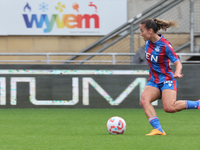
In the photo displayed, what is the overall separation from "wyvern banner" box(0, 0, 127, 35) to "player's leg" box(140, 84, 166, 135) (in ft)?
24.8

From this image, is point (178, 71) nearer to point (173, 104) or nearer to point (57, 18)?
point (173, 104)

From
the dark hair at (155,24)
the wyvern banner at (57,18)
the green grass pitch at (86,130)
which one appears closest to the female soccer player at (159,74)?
the dark hair at (155,24)

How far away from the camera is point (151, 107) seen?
5469mm

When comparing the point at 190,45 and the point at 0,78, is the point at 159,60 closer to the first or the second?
the point at 0,78

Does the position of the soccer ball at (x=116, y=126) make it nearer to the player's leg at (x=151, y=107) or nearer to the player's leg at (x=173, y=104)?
the player's leg at (x=151, y=107)

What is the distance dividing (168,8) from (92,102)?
4484 mm

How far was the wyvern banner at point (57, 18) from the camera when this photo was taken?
42.2 ft

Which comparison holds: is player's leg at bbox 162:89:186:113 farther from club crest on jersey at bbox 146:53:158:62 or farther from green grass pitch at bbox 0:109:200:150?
club crest on jersey at bbox 146:53:158:62

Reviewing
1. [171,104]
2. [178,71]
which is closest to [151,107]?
[171,104]

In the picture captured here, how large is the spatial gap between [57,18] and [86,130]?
24.2 feet

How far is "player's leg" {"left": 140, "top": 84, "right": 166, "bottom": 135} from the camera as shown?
537cm

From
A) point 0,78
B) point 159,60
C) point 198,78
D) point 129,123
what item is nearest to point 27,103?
point 0,78

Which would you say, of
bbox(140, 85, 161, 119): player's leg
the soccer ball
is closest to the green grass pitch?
the soccer ball

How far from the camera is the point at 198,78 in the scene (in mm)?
9898
